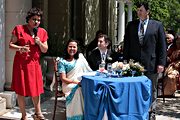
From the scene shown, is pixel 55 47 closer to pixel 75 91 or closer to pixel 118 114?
pixel 75 91

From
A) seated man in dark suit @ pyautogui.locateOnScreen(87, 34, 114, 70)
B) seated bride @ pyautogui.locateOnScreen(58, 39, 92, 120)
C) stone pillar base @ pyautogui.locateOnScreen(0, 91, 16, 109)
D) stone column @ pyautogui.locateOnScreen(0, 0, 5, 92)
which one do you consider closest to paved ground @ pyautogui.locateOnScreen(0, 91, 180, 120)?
stone pillar base @ pyautogui.locateOnScreen(0, 91, 16, 109)

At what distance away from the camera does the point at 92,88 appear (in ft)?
16.8

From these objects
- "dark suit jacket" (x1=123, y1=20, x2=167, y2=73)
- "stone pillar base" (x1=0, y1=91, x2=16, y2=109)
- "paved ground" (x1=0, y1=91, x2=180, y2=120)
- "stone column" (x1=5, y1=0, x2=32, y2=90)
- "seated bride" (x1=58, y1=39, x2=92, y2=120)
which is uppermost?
"stone column" (x1=5, y1=0, x2=32, y2=90)

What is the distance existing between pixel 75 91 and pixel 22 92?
0.81 metres

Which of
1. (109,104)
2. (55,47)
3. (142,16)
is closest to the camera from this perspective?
(109,104)

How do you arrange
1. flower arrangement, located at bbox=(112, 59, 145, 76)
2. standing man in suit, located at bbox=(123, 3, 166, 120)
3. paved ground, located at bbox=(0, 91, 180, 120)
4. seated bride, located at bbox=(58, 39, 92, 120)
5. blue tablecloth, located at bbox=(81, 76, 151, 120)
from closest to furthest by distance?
blue tablecloth, located at bbox=(81, 76, 151, 120) → flower arrangement, located at bbox=(112, 59, 145, 76) → standing man in suit, located at bbox=(123, 3, 166, 120) → seated bride, located at bbox=(58, 39, 92, 120) → paved ground, located at bbox=(0, 91, 180, 120)

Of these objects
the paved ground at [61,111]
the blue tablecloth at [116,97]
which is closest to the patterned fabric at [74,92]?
the blue tablecloth at [116,97]

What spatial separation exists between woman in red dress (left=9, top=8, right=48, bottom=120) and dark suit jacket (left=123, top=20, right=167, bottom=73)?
1.34 metres

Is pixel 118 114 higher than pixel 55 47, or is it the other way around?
pixel 55 47

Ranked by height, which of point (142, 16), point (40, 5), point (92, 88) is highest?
point (40, 5)

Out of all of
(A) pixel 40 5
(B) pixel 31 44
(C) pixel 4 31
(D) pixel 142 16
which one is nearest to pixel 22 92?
(B) pixel 31 44

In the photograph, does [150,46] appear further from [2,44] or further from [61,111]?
[2,44]

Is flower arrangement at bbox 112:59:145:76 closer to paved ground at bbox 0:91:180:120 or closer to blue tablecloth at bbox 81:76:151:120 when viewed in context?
blue tablecloth at bbox 81:76:151:120

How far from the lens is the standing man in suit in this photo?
18.4ft
